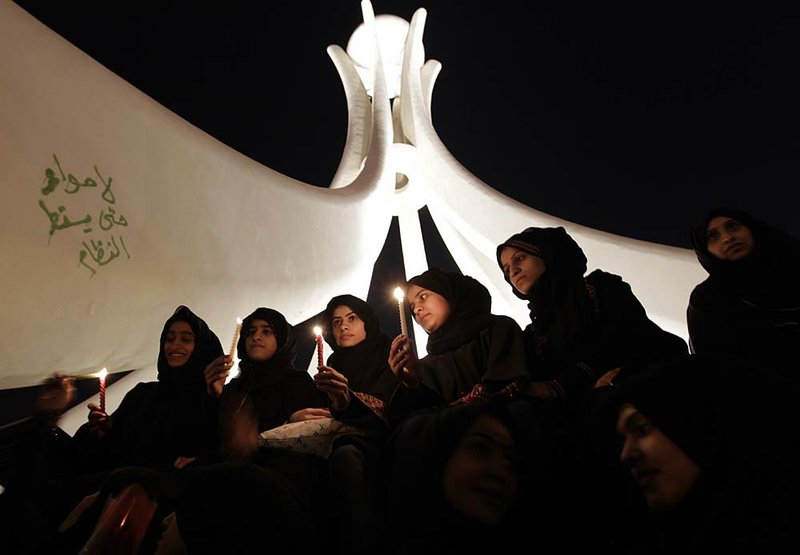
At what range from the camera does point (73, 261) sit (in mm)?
1183

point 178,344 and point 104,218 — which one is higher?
point 104,218

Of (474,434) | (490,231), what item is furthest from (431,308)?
(490,231)

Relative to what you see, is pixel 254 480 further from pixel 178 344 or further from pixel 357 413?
pixel 178 344

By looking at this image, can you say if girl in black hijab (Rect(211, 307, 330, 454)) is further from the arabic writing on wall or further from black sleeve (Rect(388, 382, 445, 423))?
the arabic writing on wall

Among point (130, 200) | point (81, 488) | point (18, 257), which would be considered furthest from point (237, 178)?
point (81, 488)

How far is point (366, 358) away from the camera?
1259 millimetres

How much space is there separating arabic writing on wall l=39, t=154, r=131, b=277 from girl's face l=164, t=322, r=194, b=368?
0.79ft

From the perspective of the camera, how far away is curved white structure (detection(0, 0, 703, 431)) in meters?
1.08

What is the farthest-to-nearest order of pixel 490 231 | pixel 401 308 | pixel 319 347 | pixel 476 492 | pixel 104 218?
pixel 490 231 → pixel 104 218 → pixel 401 308 → pixel 319 347 → pixel 476 492

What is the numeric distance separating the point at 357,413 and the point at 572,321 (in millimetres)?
483

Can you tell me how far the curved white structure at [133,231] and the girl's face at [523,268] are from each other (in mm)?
293

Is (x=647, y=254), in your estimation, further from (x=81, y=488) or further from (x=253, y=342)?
(x=81, y=488)

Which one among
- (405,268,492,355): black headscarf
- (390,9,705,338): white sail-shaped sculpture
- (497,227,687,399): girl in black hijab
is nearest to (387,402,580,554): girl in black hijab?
(497,227,687,399): girl in black hijab

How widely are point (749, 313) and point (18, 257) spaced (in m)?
1.56
